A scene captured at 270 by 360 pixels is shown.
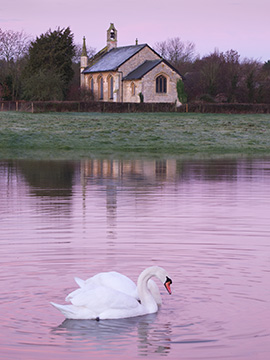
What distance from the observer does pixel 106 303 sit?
8.47 m

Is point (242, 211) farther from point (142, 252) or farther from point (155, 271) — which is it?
point (155, 271)

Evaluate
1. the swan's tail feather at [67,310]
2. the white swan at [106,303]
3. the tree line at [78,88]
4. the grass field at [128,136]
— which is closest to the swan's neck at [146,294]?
the white swan at [106,303]

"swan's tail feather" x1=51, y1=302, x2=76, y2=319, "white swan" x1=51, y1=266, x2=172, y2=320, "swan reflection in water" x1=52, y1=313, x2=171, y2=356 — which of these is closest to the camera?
"swan reflection in water" x1=52, y1=313, x2=171, y2=356

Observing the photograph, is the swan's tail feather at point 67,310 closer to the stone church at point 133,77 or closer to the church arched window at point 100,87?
the stone church at point 133,77

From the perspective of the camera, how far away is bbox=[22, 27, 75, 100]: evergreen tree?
272ft

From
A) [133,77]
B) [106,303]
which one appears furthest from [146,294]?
[133,77]

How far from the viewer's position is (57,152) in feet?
117

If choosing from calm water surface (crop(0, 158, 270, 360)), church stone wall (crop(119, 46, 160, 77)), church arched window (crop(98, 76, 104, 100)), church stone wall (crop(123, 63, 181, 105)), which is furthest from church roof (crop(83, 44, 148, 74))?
calm water surface (crop(0, 158, 270, 360))

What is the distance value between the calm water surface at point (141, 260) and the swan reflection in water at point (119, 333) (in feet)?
0.04

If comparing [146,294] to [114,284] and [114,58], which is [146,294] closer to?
[114,284]

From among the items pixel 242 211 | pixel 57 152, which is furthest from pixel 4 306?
pixel 57 152

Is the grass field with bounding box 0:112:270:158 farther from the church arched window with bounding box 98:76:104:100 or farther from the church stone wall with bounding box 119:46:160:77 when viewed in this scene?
the church arched window with bounding box 98:76:104:100

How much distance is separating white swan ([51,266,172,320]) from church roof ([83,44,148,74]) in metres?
76.3

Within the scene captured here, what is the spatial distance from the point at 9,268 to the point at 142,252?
2.13 meters
